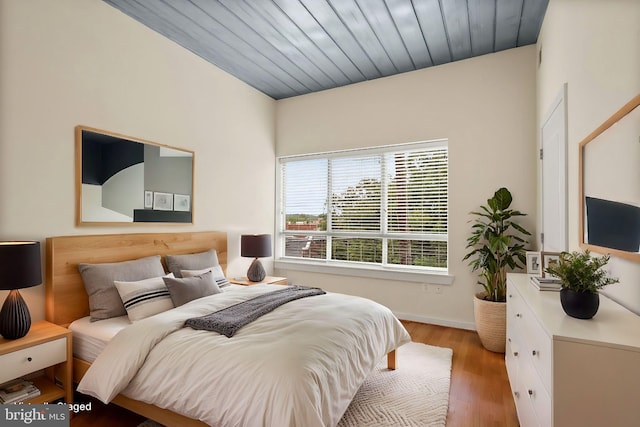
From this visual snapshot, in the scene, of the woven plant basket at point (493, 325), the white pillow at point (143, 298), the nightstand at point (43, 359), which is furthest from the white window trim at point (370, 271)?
the nightstand at point (43, 359)

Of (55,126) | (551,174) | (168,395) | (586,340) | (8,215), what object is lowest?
(168,395)

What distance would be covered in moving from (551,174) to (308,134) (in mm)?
2941

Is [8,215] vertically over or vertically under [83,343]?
over

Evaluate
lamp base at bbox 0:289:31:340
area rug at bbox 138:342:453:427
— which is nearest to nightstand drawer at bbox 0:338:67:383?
lamp base at bbox 0:289:31:340

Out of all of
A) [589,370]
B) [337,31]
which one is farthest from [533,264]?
[337,31]

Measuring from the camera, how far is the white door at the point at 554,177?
7.25 ft

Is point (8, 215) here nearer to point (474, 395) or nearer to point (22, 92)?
point (22, 92)

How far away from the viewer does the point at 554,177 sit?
252cm

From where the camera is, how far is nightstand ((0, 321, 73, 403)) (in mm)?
1824

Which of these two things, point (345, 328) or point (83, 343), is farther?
point (83, 343)

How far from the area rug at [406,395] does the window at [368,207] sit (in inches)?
52.3

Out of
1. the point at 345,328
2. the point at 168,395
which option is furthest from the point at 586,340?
the point at 168,395

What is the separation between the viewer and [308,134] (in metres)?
4.59

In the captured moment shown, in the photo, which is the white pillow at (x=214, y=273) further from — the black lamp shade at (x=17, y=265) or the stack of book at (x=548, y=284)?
the stack of book at (x=548, y=284)
